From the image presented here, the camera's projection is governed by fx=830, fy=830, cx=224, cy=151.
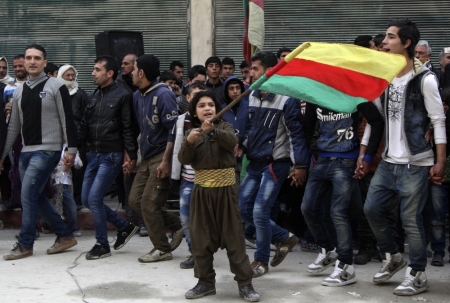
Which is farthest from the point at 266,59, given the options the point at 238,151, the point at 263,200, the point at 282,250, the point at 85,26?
the point at 85,26

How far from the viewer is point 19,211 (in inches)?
409

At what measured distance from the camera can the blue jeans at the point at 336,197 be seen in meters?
7.17

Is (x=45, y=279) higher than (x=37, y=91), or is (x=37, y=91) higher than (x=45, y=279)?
(x=37, y=91)

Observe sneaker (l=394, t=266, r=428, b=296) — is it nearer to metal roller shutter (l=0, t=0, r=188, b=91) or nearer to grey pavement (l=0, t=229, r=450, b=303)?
grey pavement (l=0, t=229, r=450, b=303)

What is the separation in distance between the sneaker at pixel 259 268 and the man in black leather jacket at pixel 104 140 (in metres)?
1.78

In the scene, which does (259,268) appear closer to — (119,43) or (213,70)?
(213,70)

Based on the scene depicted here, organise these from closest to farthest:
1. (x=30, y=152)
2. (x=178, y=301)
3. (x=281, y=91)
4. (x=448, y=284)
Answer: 1. (x=281, y=91)
2. (x=178, y=301)
3. (x=448, y=284)
4. (x=30, y=152)

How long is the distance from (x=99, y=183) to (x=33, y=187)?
2.16 feet

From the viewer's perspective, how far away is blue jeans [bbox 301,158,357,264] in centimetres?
717

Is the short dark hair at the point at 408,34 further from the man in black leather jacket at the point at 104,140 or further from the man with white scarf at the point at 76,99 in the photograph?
the man with white scarf at the point at 76,99

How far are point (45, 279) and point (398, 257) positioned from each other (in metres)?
3.15

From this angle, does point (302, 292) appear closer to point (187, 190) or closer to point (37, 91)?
point (187, 190)

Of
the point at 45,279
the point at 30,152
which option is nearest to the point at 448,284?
the point at 45,279

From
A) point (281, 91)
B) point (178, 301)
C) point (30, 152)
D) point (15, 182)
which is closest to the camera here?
point (281, 91)
